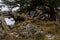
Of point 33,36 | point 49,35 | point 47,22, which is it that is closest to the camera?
point 33,36

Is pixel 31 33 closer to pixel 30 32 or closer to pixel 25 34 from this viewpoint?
pixel 30 32

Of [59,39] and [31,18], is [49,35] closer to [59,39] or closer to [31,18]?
[59,39]

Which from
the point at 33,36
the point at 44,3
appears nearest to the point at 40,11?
the point at 44,3

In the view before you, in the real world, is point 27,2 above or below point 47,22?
above

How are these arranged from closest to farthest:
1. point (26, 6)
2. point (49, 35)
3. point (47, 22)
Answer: point (49, 35) → point (47, 22) → point (26, 6)

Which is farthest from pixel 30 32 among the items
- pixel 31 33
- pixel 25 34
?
pixel 25 34

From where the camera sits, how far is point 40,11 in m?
11.0

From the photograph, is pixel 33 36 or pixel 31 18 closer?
pixel 33 36

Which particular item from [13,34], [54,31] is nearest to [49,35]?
[54,31]

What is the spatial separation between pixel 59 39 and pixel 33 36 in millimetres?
950

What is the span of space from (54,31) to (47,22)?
154 centimetres

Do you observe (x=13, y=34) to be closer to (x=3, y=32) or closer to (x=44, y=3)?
(x=3, y=32)

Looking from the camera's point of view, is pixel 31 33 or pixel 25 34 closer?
pixel 25 34

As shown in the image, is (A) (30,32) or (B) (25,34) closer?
Answer: (B) (25,34)
